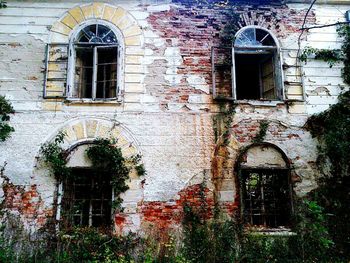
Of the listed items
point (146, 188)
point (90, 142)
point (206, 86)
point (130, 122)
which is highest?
point (206, 86)

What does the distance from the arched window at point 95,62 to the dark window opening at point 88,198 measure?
1.81 meters

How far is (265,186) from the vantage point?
7.58m

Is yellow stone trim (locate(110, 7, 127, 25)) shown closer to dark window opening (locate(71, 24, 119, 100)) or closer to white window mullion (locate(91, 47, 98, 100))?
dark window opening (locate(71, 24, 119, 100))

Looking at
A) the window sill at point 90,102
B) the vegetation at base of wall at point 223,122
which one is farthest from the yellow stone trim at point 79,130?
the vegetation at base of wall at point 223,122

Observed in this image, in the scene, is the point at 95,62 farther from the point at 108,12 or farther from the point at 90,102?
the point at 108,12

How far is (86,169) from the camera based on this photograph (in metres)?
7.35

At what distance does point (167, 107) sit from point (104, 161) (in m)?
1.84

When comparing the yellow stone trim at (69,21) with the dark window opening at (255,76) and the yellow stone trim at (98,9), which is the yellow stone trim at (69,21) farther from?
the dark window opening at (255,76)

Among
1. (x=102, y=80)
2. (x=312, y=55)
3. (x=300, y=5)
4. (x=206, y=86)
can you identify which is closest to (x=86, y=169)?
(x=102, y=80)

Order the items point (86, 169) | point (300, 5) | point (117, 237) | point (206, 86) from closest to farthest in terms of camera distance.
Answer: point (117, 237) < point (86, 169) < point (206, 86) < point (300, 5)

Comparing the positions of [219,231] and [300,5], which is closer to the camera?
[219,231]

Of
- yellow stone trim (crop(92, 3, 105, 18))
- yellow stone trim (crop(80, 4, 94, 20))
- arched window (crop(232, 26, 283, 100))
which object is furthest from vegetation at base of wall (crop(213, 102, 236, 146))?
yellow stone trim (crop(80, 4, 94, 20))

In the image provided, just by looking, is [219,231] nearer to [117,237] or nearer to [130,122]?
[117,237]

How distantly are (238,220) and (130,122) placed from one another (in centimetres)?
313
